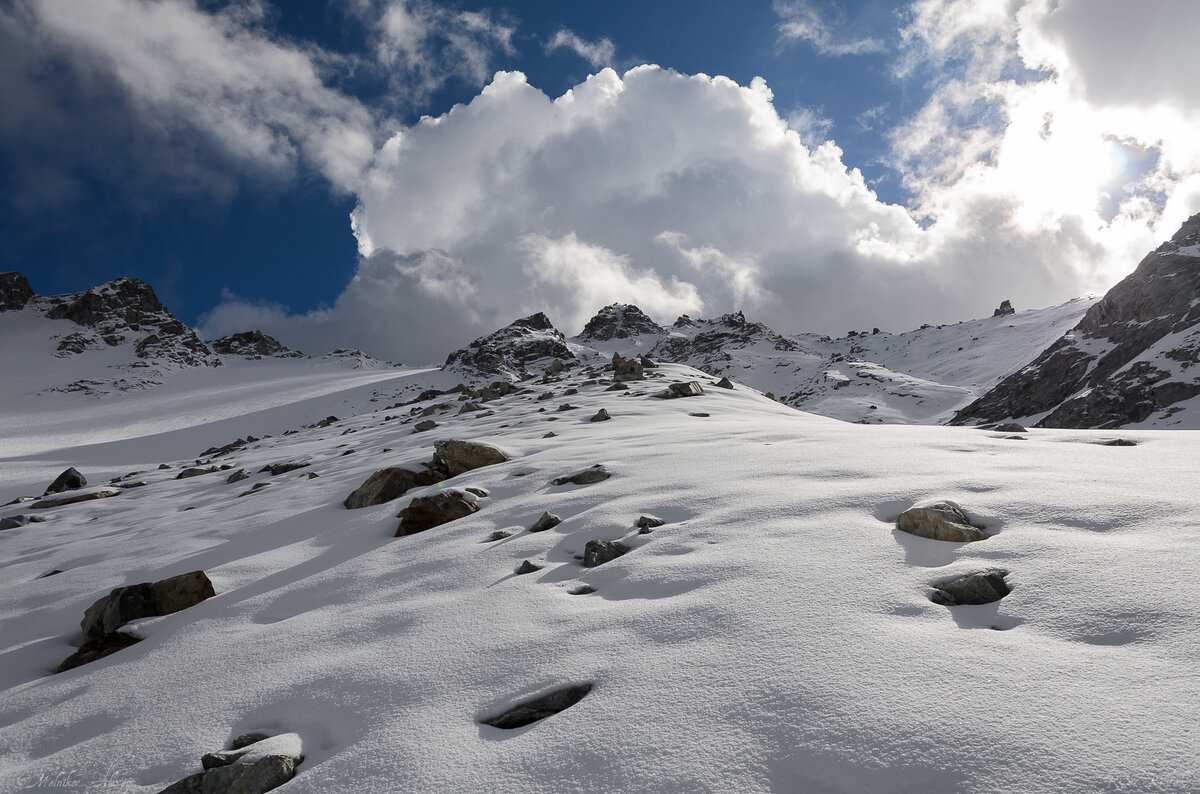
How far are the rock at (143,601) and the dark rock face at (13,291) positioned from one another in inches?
3555

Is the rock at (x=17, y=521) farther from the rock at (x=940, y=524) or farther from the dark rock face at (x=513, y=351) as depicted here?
the dark rock face at (x=513, y=351)

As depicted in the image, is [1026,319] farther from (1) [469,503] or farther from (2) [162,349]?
(2) [162,349]

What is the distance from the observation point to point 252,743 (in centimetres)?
276

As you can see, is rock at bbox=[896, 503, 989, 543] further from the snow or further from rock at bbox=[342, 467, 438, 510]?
rock at bbox=[342, 467, 438, 510]

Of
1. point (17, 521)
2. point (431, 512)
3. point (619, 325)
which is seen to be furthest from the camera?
point (619, 325)

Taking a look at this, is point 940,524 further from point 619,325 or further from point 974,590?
point 619,325

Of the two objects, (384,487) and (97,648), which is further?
(384,487)

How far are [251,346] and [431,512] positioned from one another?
9469cm

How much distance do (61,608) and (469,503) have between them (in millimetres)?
3844

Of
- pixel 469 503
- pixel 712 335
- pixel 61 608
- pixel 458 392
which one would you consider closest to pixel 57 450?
pixel 458 392

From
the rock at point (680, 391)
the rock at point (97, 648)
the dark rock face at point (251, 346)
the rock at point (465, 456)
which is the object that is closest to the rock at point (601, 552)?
the rock at point (97, 648)

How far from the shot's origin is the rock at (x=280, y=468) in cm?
1183

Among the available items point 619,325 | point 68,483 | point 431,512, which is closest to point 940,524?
point 431,512

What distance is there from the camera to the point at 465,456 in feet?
27.9
